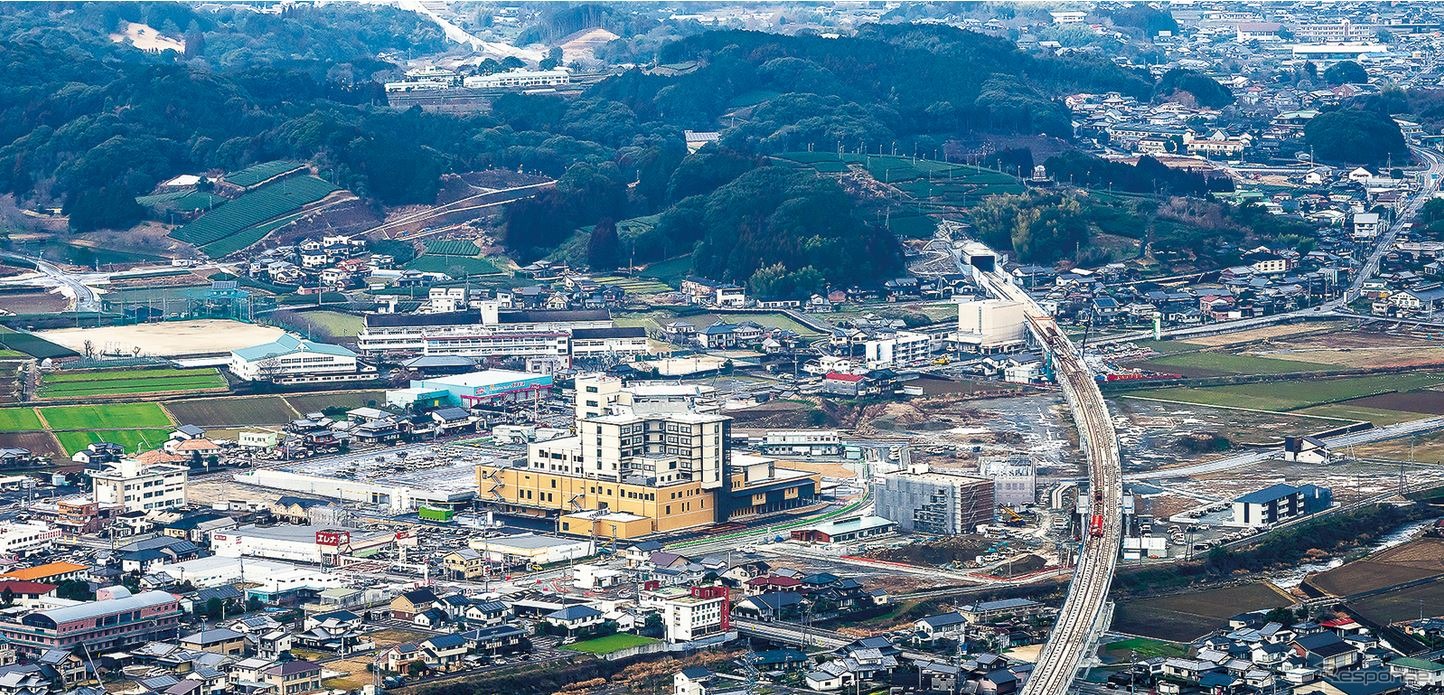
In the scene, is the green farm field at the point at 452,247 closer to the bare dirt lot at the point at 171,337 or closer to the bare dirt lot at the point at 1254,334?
the bare dirt lot at the point at 171,337

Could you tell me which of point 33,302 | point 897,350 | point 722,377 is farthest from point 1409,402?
point 33,302

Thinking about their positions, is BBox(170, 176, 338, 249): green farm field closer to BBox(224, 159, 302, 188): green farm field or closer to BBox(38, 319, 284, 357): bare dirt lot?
BBox(224, 159, 302, 188): green farm field

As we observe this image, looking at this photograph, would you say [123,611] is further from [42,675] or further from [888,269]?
[888,269]

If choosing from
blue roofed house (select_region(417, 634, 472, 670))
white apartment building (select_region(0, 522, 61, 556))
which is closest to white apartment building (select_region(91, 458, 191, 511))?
white apartment building (select_region(0, 522, 61, 556))

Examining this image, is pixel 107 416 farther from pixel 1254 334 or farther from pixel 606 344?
pixel 1254 334

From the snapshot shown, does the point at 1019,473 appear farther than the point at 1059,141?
No

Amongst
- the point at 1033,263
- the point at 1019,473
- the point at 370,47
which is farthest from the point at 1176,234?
the point at 370,47
